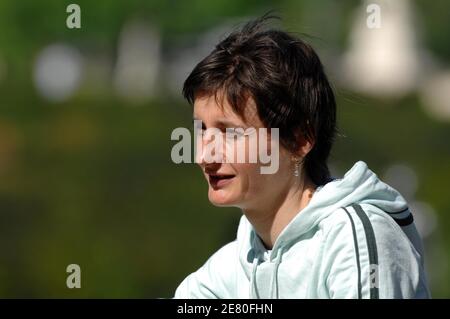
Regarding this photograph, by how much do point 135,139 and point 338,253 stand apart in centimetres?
879

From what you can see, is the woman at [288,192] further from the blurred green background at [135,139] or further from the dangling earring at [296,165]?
the blurred green background at [135,139]

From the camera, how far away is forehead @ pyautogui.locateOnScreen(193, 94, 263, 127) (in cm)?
327

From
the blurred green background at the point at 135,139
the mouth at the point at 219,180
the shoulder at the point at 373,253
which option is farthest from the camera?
the blurred green background at the point at 135,139

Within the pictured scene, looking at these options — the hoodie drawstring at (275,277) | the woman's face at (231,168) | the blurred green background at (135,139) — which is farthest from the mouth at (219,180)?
the blurred green background at (135,139)

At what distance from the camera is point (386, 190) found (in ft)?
10.5

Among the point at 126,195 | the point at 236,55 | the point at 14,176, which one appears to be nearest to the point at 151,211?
the point at 126,195

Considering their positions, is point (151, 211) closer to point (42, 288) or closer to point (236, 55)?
point (42, 288)

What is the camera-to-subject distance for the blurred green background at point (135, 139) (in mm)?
8688

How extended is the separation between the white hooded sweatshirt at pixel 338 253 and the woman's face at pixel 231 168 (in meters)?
0.15

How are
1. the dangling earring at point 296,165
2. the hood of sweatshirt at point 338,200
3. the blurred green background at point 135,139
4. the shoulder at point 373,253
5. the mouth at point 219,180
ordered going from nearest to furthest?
the shoulder at point 373,253
the hood of sweatshirt at point 338,200
the mouth at point 219,180
the dangling earring at point 296,165
the blurred green background at point 135,139

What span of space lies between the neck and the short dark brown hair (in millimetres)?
100

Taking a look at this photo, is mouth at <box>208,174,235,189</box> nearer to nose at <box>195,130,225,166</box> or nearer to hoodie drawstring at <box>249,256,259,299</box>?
nose at <box>195,130,225,166</box>

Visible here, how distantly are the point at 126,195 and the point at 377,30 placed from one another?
660 inches

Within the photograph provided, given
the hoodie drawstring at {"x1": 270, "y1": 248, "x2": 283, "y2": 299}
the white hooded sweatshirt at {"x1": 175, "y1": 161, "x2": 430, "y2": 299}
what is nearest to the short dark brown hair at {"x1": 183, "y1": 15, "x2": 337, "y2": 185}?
the white hooded sweatshirt at {"x1": 175, "y1": 161, "x2": 430, "y2": 299}
